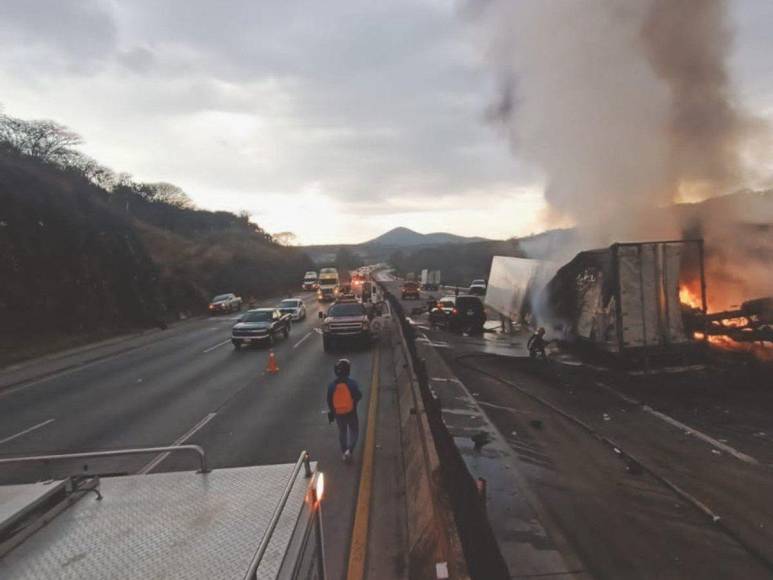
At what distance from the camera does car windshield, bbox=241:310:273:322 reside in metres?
22.2

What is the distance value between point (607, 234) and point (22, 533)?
19.1m

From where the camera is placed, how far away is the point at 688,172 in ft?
61.7

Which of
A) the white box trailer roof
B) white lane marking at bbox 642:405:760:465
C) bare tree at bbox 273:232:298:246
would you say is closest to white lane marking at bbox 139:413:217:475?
the white box trailer roof

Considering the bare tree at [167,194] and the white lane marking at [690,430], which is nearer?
the white lane marking at [690,430]

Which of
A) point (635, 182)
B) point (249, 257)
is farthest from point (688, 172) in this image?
point (249, 257)

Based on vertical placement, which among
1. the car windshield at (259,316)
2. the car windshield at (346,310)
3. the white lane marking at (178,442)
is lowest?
the white lane marking at (178,442)

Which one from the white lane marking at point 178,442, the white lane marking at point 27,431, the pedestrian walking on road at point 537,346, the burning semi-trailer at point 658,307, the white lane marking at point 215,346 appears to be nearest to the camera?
the white lane marking at point 178,442

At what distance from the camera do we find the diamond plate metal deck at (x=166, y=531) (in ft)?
7.84

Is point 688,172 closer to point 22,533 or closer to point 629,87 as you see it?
point 629,87

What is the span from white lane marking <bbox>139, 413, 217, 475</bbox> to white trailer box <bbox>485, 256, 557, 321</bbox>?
1317 centimetres

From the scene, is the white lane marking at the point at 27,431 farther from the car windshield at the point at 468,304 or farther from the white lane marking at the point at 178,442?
the car windshield at the point at 468,304

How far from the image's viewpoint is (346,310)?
2036 cm

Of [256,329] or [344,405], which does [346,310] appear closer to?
[256,329]

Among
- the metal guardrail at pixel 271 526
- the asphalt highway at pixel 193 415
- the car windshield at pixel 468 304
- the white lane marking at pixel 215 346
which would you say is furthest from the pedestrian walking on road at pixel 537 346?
the metal guardrail at pixel 271 526
